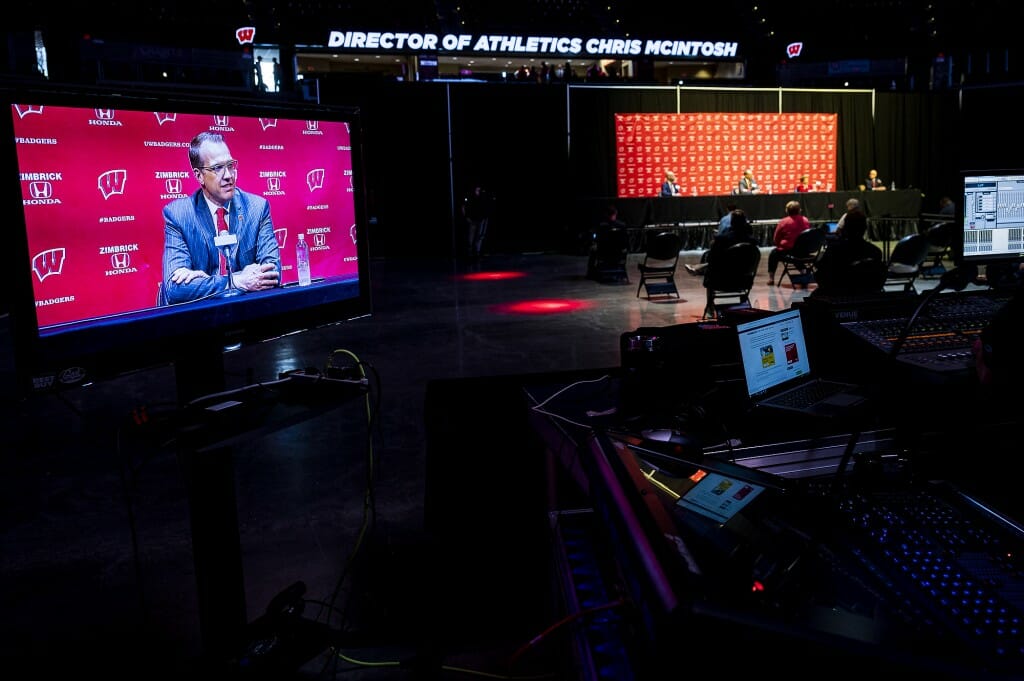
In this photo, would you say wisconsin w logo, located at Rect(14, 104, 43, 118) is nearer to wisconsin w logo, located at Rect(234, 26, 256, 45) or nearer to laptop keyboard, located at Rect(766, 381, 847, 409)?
laptop keyboard, located at Rect(766, 381, 847, 409)

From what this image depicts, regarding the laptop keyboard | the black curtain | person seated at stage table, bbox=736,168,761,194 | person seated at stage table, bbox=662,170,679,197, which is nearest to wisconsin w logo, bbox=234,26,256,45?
the black curtain

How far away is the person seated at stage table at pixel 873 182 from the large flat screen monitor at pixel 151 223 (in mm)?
17144

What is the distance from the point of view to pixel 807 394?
7.33 ft

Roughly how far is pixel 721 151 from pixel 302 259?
16.9m

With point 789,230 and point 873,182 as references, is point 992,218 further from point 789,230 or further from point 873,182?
point 873,182

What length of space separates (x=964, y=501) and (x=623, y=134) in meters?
16.4

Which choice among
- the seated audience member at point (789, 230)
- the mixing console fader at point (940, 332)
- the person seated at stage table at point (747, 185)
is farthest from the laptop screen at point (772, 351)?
the person seated at stage table at point (747, 185)

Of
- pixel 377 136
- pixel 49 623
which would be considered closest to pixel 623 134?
pixel 377 136

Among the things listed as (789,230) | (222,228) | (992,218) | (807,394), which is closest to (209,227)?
(222,228)

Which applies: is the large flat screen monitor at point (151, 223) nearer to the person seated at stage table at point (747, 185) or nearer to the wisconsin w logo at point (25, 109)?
the wisconsin w logo at point (25, 109)

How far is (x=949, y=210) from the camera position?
12.2 m

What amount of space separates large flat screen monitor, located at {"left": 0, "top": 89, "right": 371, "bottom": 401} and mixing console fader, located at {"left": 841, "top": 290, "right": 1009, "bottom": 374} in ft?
5.46

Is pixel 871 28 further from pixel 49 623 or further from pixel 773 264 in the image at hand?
pixel 49 623

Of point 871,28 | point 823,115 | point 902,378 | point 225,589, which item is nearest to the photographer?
point 225,589
